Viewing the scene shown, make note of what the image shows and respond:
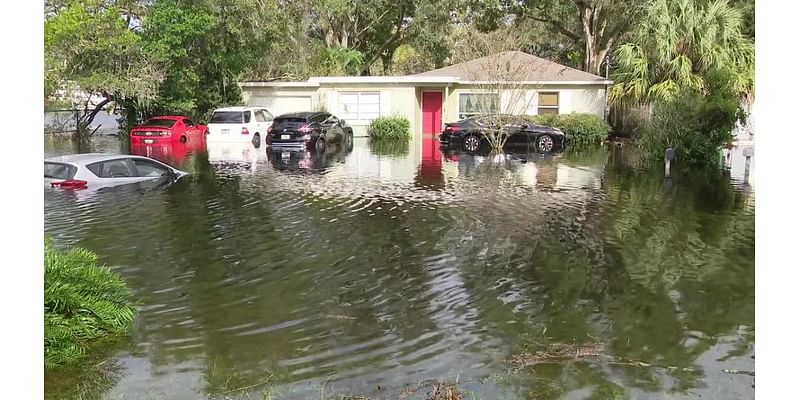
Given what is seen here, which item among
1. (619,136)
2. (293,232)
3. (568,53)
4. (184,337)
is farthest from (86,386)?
(568,53)

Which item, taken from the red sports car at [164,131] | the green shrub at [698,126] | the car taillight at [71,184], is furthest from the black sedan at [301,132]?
the car taillight at [71,184]

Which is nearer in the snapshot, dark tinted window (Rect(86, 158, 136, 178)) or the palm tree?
dark tinted window (Rect(86, 158, 136, 178))

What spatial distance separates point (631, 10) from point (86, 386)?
32.6 metres

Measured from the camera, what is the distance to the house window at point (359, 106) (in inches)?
1176

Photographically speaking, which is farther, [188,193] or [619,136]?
[619,136]

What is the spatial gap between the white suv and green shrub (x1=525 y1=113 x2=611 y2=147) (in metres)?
9.75

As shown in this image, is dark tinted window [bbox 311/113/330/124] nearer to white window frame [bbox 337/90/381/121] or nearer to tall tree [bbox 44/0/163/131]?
white window frame [bbox 337/90/381/121]

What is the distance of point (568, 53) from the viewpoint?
153ft

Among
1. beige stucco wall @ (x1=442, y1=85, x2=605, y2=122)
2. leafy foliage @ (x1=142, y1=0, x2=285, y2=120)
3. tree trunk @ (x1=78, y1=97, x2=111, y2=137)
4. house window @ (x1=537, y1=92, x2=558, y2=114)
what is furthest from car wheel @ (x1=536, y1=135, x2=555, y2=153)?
tree trunk @ (x1=78, y1=97, x2=111, y2=137)

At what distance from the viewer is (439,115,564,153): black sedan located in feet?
77.9

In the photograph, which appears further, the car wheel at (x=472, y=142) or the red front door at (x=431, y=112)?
the red front door at (x=431, y=112)

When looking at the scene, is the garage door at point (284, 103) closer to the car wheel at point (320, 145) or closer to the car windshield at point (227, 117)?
the car windshield at point (227, 117)

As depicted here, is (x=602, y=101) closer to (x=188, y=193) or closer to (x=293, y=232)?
(x=188, y=193)

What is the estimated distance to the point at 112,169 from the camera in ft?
46.9
